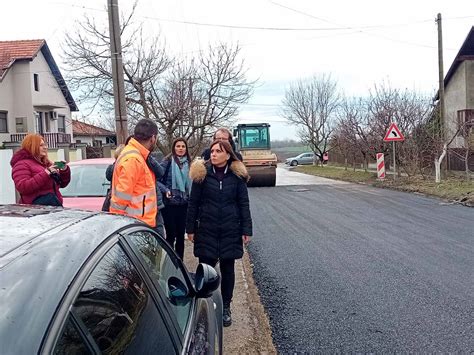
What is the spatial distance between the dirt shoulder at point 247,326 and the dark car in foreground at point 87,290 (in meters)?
1.49

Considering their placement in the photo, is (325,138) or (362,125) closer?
(362,125)

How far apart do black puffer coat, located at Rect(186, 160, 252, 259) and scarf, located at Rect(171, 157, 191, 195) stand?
1.61 meters

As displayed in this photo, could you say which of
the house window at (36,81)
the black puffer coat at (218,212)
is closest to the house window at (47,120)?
the house window at (36,81)

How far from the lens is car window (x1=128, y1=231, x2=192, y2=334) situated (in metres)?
2.25

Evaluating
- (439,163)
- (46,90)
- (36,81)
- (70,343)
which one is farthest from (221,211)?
(46,90)

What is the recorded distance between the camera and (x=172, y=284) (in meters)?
2.56

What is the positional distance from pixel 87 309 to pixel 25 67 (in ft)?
110

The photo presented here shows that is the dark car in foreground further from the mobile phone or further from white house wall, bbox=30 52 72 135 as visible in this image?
white house wall, bbox=30 52 72 135

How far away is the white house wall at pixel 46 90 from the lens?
32828 mm

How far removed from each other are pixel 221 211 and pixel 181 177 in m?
1.86

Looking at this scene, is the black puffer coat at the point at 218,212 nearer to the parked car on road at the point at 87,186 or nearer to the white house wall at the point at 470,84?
the parked car on road at the point at 87,186

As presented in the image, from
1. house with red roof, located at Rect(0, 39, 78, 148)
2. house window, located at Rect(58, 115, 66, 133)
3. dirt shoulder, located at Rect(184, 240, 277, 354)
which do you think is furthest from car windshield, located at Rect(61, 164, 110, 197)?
house window, located at Rect(58, 115, 66, 133)

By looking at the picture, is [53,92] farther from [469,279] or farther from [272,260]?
[469,279]

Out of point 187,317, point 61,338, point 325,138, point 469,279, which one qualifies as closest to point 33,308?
point 61,338
